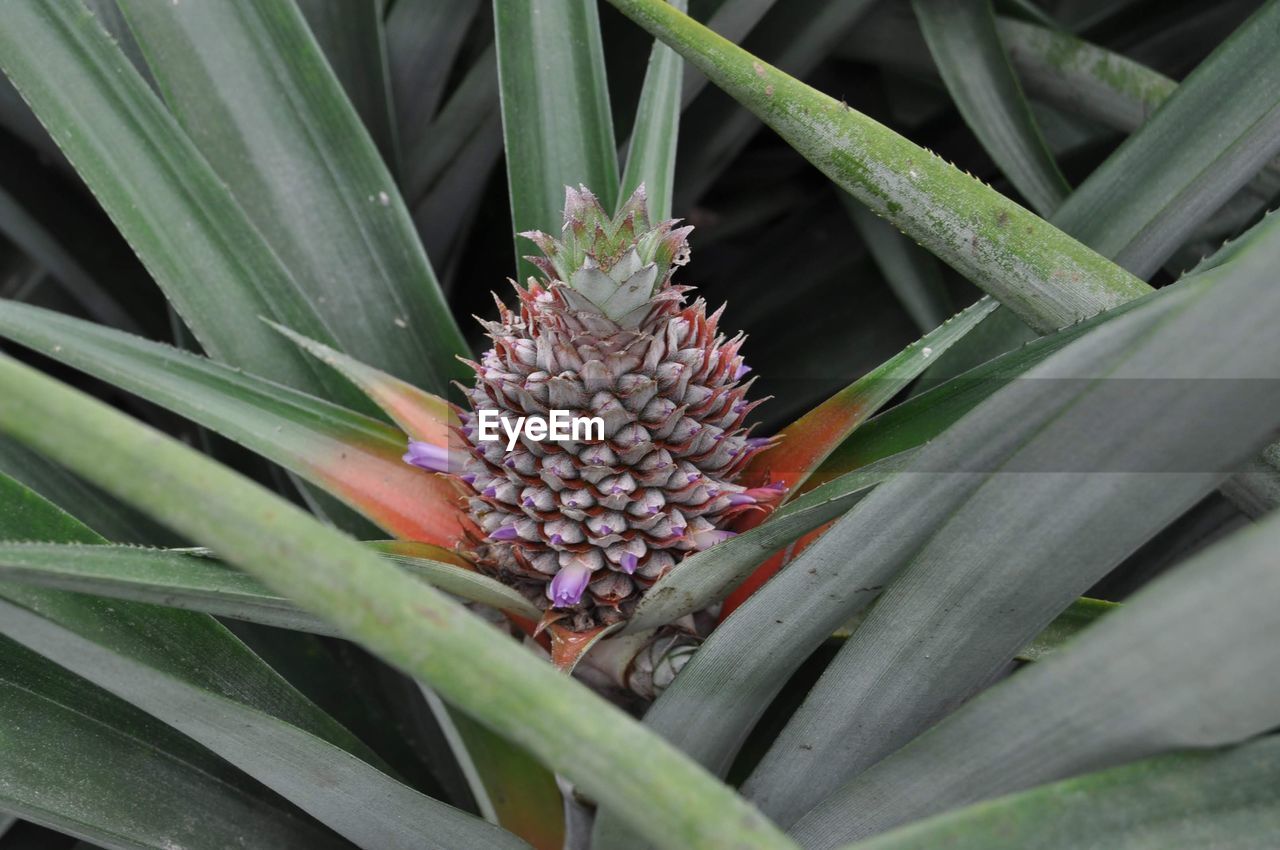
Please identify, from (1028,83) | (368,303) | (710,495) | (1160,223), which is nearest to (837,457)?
(710,495)

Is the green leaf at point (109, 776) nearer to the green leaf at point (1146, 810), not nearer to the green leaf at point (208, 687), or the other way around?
the green leaf at point (208, 687)

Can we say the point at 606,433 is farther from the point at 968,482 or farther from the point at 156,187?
the point at 156,187

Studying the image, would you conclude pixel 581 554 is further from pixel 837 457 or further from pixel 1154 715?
pixel 1154 715

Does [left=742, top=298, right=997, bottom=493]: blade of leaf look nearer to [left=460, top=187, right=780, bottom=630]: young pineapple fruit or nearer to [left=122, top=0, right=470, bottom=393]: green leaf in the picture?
[left=460, top=187, right=780, bottom=630]: young pineapple fruit

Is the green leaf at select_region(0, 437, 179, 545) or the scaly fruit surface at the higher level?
the scaly fruit surface

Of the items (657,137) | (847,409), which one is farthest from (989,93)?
(847,409)

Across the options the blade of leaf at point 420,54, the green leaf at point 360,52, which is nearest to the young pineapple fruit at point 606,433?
the green leaf at point 360,52

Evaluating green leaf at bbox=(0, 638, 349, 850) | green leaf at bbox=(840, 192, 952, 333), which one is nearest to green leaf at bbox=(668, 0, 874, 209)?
green leaf at bbox=(840, 192, 952, 333)
